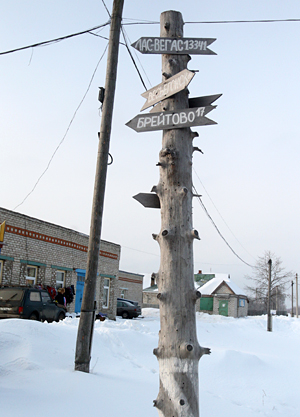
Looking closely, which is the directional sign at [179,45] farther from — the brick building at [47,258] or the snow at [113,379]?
the brick building at [47,258]

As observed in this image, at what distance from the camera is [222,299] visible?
43031mm

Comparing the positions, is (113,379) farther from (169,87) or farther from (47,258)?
(47,258)

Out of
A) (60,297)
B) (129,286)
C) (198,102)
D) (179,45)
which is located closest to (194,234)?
(198,102)

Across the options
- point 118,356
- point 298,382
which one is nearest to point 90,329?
point 118,356

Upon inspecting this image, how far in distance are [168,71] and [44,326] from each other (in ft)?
23.0

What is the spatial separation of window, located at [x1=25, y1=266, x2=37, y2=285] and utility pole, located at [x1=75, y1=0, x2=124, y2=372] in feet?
39.2

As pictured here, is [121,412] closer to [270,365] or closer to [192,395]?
[192,395]

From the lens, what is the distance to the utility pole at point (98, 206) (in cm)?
720

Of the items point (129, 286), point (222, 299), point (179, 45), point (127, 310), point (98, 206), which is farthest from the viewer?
point (222, 299)

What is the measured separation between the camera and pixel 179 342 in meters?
3.52

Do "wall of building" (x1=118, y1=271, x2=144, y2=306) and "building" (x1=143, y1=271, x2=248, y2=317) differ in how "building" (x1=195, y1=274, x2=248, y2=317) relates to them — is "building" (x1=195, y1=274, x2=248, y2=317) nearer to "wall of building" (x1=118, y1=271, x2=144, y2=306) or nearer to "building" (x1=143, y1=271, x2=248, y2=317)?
"building" (x1=143, y1=271, x2=248, y2=317)

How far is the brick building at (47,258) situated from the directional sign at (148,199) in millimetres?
11874

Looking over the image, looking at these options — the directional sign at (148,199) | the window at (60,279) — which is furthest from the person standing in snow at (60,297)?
the directional sign at (148,199)

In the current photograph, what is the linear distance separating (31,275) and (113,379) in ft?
42.7
